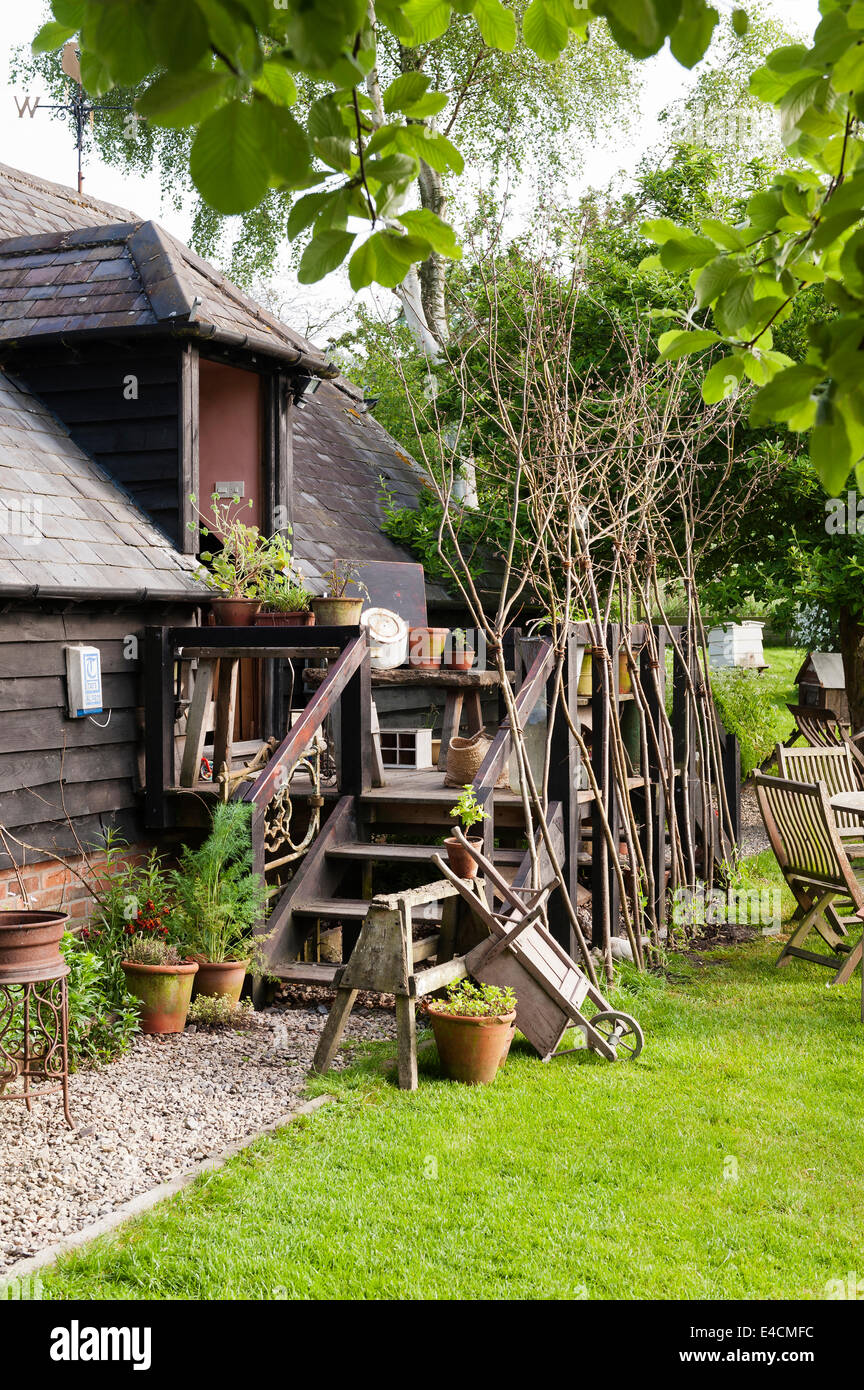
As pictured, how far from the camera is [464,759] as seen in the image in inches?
277

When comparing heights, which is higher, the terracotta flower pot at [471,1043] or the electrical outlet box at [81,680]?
the electrical outlet box at [81,680]

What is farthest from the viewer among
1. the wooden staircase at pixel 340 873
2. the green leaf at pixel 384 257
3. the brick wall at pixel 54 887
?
the wooden staircase at pixel 340 873

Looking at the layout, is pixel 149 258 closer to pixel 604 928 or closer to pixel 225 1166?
pixel 604 928

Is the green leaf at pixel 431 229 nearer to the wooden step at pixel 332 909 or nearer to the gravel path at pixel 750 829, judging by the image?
the wooden step at pixel 332 909

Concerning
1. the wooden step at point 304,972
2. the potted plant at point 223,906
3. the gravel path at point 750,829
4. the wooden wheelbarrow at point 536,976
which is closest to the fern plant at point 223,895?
the potted plant at point 223,906

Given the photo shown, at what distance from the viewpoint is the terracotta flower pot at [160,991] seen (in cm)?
578

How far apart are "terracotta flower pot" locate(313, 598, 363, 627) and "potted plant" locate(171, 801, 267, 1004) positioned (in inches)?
71.5

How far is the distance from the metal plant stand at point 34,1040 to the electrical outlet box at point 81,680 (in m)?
1.65

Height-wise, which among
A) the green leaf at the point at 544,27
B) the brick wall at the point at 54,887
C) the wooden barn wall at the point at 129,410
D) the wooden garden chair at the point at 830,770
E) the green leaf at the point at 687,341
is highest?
the wooden barn wall at the point at 129,410

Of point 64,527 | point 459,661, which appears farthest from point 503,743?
point 64,527

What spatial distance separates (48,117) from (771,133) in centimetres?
1311

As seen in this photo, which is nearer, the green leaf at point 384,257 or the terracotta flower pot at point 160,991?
the green leaf at point 384,257

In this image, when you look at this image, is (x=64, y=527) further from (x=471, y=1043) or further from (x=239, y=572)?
(x=471, y=1043)

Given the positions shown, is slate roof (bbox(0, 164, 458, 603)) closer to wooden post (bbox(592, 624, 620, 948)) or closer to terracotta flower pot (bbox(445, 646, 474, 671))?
terracotta flower pot (bbox(445, 646, 474, 671))
